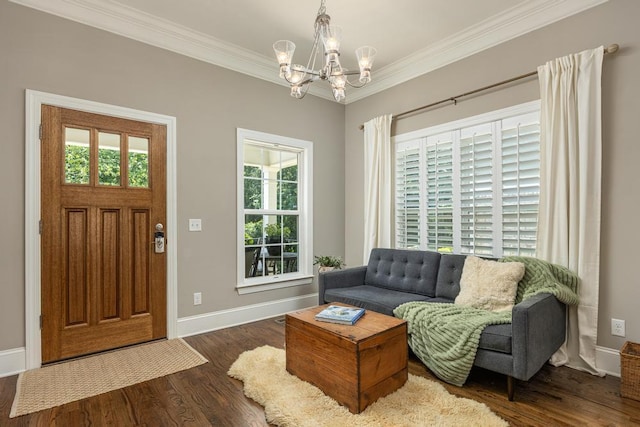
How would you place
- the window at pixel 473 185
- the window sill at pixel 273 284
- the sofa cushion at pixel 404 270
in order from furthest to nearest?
1. the window sill at pixel 273 284
2. the sofa cushion at pixel 404 270
3. the window at pixel 473 185

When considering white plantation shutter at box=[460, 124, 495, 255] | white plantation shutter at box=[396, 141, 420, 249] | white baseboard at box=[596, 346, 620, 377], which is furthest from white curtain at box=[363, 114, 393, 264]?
white baseboard at box=[596, 346, 620, 377]

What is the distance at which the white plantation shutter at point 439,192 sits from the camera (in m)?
3.60

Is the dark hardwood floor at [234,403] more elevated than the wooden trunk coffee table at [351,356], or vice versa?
the wooden trunk coffee table at [351,356]

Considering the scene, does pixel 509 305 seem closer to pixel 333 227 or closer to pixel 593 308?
pixel 593 308

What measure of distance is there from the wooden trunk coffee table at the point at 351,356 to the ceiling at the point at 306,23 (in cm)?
261

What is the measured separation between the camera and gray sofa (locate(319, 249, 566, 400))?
2.09 m

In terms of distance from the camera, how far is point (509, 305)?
2.56 m

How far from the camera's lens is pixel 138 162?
10.3 feet

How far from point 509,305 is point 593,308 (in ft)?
2.09

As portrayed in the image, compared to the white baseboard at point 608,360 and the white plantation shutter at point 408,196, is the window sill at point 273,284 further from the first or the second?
the white baseboard at point 608,360

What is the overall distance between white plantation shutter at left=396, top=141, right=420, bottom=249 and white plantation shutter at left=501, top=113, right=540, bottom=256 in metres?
0.96

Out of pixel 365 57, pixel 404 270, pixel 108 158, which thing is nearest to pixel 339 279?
pixel 404 270

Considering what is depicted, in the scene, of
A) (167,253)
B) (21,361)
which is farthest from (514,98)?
(21,361)

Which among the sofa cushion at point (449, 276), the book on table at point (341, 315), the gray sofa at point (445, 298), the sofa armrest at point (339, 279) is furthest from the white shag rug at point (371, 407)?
the sofa armrest at point (339, 279)
